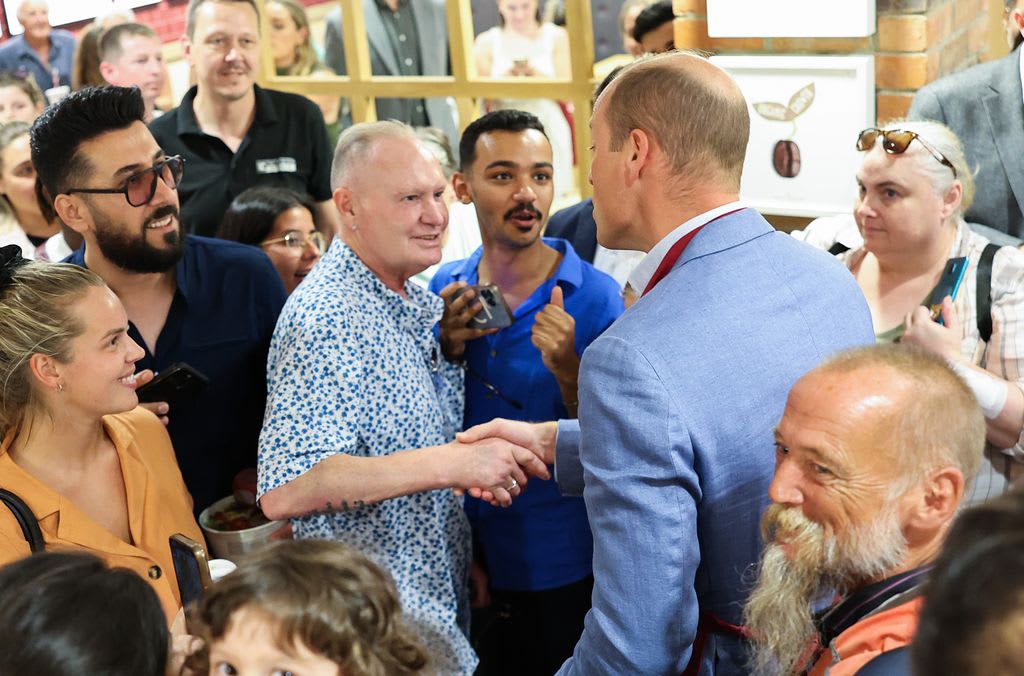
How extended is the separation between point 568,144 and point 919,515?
3.61 m

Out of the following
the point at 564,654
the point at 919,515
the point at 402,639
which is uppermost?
the point at 919,515

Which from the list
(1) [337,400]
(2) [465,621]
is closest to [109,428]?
(1) [337,400]

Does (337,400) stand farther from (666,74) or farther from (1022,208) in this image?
(1022,208)

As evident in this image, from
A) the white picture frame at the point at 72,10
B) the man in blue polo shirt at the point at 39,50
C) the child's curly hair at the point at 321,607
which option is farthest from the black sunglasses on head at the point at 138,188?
the white picture frame at the point at 72,10

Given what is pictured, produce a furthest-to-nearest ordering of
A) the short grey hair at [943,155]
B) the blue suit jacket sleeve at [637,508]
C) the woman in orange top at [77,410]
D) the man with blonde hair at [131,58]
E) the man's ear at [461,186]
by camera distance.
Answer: the man with blonde hair at [131,58] < the man's ear at [461,186] < the short grey hair at [943,155] < the woman in orange top at [77,410] < the blue suit jacket sleeve at [637,508]

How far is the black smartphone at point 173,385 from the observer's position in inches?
99.7

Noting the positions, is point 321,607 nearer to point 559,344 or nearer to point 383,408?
point 383,408

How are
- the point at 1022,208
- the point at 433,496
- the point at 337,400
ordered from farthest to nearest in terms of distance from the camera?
the point at 1022,208 < the point at 433,496 < the point at 337,400

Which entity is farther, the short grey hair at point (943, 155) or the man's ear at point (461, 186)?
the man's ear at point (461, 186)

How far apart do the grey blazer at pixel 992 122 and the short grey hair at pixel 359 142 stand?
1.54 m

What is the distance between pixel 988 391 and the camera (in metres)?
2.54

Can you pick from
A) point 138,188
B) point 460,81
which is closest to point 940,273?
point 138,188

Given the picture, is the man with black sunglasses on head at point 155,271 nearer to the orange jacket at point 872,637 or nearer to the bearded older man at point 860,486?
the bearded older man at point 860,486

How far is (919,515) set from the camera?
150 centimetres
